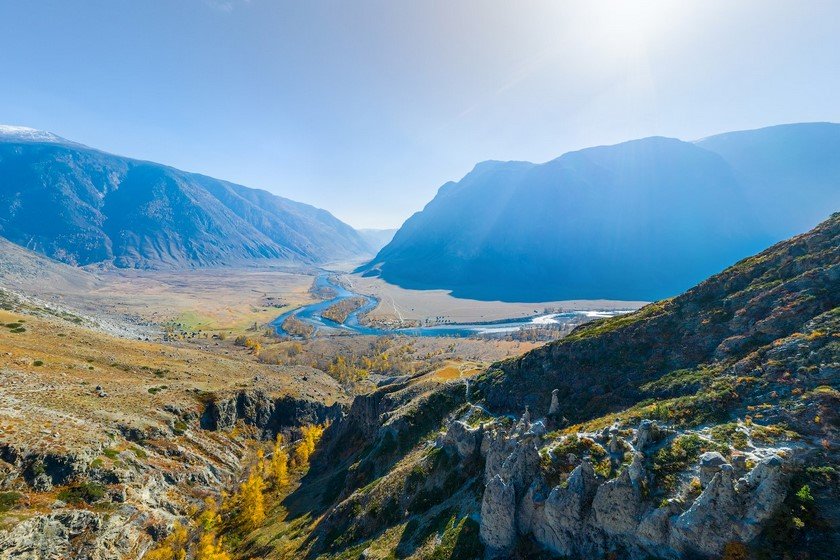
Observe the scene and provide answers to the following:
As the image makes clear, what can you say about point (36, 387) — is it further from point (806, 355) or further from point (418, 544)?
point (806, 355)

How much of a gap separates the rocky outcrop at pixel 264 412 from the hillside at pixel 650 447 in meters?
43.8

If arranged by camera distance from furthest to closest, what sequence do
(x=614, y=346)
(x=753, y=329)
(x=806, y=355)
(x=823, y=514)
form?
(x=614, y=346)
(x=753, y=329)
(x=806, y=355)
(x=823, y=514)

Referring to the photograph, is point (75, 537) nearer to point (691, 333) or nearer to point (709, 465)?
point (709, 465)

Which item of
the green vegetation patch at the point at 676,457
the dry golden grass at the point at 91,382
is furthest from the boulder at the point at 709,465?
the dry golden grass at the point at 91,382

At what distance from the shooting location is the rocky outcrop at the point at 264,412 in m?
96.9

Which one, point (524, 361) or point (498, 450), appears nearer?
point (498, 450)

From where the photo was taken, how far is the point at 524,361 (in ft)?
194

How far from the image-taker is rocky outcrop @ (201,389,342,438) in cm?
9694

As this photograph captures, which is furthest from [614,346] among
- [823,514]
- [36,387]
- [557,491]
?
[36,387]

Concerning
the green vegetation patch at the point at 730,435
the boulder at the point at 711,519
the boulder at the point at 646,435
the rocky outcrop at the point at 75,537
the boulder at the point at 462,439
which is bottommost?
the rocky outcrop at the point at 75,537

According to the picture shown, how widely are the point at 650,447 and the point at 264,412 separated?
350 feet

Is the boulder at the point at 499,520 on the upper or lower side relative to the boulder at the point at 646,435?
lower

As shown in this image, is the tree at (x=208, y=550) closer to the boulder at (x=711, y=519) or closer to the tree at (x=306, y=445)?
the tree at (x=306, y=445)

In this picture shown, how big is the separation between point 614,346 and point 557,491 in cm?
2642
